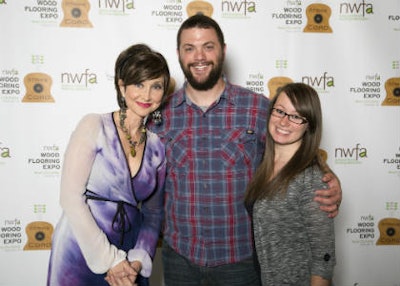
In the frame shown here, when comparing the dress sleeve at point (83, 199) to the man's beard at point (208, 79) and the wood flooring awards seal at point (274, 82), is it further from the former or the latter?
the wood flooring awards seal at point (274, 82)

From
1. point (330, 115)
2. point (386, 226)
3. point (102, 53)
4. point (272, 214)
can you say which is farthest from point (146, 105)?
point (386, 226)

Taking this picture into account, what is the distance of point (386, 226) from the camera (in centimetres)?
244

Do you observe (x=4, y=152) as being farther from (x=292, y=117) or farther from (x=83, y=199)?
(x=292, y=117)

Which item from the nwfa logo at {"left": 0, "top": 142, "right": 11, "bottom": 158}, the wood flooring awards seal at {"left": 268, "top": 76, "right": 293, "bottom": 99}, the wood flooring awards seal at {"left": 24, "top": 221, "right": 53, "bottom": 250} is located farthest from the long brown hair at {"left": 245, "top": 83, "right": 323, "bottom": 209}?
the nwfa logo at {"left": 0, "top": 142, "right": 11, "bottom": 158}

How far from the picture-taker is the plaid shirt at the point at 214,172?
159 cm

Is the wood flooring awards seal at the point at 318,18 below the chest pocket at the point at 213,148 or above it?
above

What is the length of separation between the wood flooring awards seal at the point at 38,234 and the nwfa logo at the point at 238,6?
69.6 inches

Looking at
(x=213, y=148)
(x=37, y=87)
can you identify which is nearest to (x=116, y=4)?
(x=37, y=87)

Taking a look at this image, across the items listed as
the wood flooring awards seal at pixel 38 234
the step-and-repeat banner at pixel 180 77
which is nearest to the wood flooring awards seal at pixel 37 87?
the step-and-repeat banner at pixel 180 77

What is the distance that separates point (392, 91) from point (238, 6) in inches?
45.8

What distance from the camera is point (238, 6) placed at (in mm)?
2229

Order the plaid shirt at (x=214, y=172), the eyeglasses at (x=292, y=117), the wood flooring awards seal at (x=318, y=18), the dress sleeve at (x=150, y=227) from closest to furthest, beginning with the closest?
the eyeglasses at (x=292, y=117) → the dress sleeve at (x=150, y=227) → the plaid shirt at (x=214, y=172) → the wood flooring awards seal at (x=318, y=18)

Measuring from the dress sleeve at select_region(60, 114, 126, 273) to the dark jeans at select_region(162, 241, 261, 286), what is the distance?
43 cm

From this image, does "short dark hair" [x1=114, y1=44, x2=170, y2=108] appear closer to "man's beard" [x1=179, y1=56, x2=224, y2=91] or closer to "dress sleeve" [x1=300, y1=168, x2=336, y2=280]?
"man's beard" [x1=179, y1=56, x2=224, y2=91]
